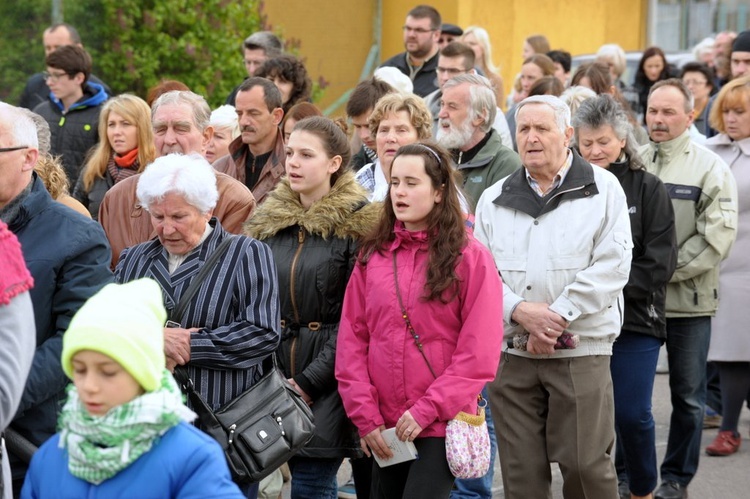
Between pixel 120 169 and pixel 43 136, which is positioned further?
pixel 120 169

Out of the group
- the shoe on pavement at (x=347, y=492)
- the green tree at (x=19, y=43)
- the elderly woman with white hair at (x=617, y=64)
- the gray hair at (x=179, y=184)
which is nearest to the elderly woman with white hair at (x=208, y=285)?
the gray hair at (x=179, y=184)

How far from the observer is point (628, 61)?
53.6 feet

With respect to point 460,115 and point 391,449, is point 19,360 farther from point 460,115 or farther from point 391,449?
point 460,115

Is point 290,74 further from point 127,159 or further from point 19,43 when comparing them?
point 19,43

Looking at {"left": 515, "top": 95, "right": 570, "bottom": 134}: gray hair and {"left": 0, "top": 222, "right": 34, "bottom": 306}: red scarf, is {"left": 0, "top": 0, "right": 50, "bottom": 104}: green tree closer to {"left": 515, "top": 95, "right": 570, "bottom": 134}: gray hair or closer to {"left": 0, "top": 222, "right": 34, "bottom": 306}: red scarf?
{"left": 515, "top": 95, "right": 570, "bottom": 134}: gray hair

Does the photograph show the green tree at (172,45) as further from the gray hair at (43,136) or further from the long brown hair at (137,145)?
the gray hair at (43,136)

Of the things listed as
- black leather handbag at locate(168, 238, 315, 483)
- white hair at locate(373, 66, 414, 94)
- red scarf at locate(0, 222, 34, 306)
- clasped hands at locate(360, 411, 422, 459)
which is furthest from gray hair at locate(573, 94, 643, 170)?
red scarf at locate(0, 222, 34, 306)

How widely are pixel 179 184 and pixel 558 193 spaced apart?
176 cm

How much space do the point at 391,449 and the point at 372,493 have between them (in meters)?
0.41

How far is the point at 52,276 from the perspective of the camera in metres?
4.23

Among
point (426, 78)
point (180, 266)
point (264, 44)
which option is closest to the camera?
point (180, 266)

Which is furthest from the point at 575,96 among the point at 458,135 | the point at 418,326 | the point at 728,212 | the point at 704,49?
the point at 704,49

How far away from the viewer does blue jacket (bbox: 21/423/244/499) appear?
3115 mm

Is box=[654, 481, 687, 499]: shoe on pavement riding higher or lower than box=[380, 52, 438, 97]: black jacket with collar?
lower
